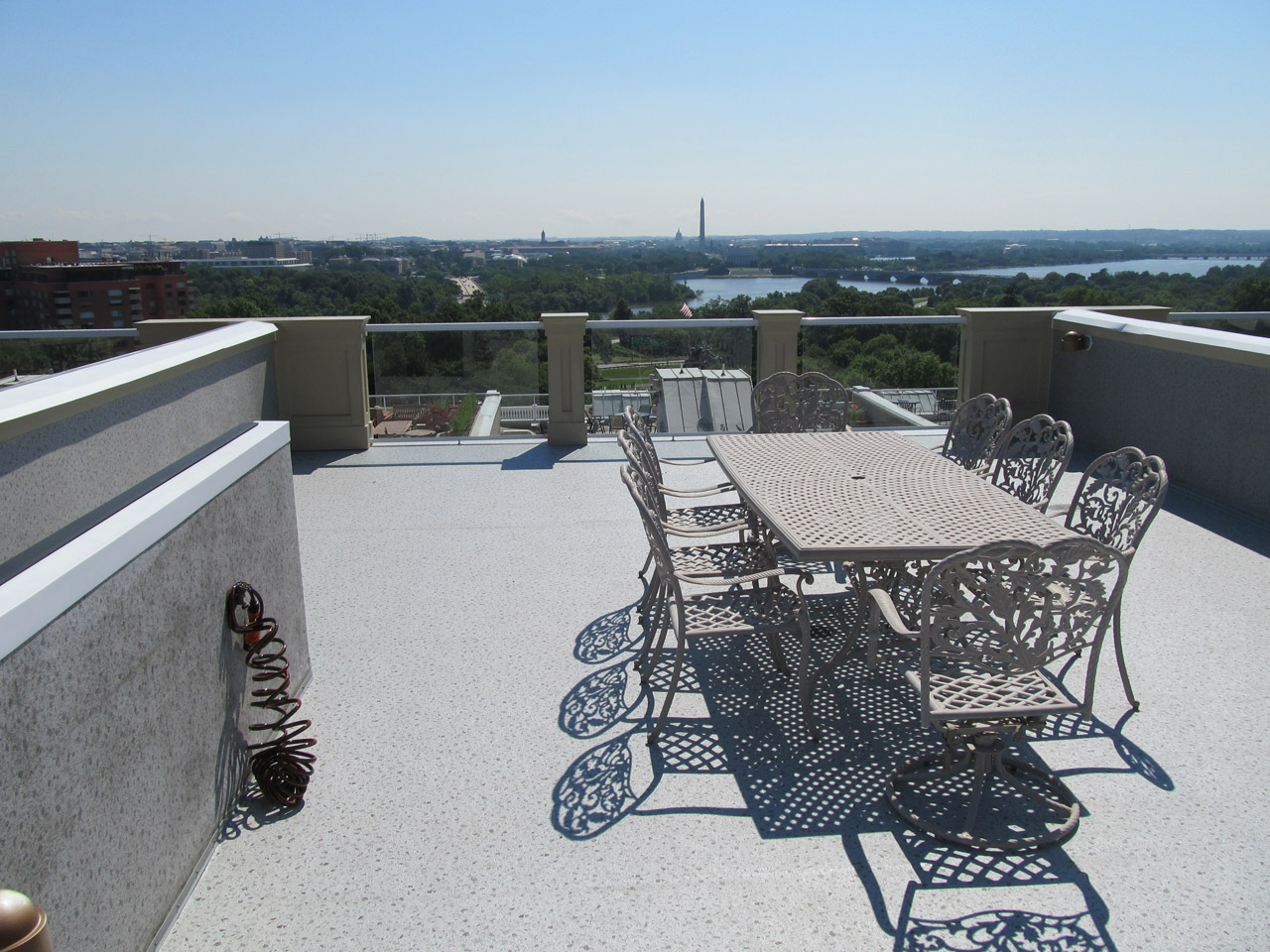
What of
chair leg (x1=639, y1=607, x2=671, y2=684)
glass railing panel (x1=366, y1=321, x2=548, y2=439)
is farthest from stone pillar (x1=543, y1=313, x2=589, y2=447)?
chair leg (x1=639, y1=607, x2=671, y2=684)

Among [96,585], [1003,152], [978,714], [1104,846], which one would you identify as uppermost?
[1003,152]

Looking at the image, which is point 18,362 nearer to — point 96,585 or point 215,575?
point 215,575

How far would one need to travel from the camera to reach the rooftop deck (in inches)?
84.5

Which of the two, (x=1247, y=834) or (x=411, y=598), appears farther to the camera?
(x=411, y=598)

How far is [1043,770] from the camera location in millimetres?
2729

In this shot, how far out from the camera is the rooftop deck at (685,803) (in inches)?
84.5

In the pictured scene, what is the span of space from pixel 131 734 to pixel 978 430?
3950mm

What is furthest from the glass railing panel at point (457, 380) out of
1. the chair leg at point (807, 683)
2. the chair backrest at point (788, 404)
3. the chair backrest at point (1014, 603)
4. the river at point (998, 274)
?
the chair backrest at point (1014, 603)

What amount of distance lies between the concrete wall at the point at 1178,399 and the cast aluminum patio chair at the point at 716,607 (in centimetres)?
372

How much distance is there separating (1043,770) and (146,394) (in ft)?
14.3

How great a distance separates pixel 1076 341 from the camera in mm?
7016

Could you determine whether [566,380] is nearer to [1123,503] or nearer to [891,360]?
[891,360]

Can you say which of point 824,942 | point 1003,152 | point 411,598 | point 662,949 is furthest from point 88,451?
point 1003,152

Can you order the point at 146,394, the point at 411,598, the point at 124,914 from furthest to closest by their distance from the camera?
the point at 146,394 < the point at 411,598 < the point at 124,914
